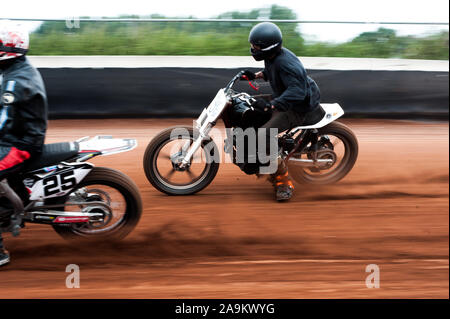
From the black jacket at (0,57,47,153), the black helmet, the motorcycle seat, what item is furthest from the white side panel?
the black helmet

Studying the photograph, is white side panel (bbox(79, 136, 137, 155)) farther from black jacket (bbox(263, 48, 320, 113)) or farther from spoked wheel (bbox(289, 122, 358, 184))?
spoked wheel (bbox(289, 122, 358, 184))

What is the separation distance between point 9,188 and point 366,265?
2.74 m

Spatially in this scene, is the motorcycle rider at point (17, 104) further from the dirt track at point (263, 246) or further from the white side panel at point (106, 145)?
the dirt track at point (263, 246)

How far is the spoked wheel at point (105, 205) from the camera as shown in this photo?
12.1 ft

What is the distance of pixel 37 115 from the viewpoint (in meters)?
3.39

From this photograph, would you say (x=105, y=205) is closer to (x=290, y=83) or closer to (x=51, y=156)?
(x=51, y=156)

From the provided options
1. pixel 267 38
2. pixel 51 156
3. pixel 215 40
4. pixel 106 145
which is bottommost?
pixel 51 156

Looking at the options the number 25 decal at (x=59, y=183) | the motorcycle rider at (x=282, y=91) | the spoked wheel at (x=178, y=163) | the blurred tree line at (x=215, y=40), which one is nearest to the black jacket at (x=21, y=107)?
the number 25 decal at (x=59, y=183)

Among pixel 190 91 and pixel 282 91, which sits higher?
pixel 190 91

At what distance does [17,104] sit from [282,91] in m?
2.53

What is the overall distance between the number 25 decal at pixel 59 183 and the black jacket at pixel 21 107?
0.85 ft

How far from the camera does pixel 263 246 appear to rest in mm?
4105

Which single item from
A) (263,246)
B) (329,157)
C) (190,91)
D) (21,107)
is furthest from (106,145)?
(190,91)

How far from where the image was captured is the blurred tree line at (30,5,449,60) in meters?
8.37
